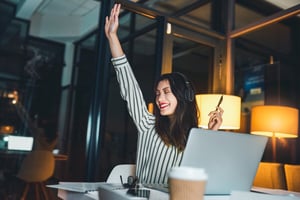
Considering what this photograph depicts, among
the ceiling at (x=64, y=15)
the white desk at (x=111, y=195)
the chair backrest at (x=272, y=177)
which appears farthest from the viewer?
the ceiling at (x=64, y=15)

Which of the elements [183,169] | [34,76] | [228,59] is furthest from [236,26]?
[183,169]

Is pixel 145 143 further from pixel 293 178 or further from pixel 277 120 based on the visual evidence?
pixel 277 120

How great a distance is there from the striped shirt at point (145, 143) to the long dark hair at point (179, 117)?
35 millimetres

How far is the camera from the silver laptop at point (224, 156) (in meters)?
0.93

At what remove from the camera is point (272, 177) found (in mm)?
2428

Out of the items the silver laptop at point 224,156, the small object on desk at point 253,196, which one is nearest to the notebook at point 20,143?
the silver laptop at point 224,156

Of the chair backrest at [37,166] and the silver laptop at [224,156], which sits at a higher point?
the silver laptop at [224,156]

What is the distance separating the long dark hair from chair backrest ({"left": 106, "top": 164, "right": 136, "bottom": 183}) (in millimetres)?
348

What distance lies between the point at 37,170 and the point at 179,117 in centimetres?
190

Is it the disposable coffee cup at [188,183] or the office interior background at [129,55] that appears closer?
the disposable coffee cup at [188,183]

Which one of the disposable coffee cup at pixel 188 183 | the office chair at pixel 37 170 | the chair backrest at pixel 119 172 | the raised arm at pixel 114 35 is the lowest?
the office chair at pixel 37 170

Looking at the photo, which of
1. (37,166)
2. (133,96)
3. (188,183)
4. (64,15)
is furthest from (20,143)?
(188,183)

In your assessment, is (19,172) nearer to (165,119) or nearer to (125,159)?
(125,159)

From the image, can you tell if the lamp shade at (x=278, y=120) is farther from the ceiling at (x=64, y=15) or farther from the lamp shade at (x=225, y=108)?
the ceiling at (x=64, y=15)
